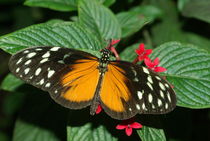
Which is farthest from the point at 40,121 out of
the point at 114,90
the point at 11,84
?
the point at 114,90

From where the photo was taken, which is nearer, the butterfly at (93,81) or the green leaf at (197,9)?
the butterfly at (93,81)

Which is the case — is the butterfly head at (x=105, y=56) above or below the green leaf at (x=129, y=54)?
above

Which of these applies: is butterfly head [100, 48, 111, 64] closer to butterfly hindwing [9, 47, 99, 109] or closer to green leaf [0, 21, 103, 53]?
butterfly hindwing [9, 47, 99, 109]

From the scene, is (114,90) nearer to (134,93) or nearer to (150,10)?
(134,93)

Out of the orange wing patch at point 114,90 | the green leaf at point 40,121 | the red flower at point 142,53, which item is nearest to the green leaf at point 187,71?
the red flower at point 142,53

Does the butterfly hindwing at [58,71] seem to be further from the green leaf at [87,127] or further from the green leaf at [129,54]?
the green leaf at [129,54]

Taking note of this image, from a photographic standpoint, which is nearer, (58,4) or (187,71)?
(187,71)

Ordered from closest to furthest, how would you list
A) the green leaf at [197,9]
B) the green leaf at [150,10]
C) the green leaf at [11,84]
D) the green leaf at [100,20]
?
the green leaf at [100,20] < the green leaf at [11,84] < the green leaf at [197,9] < the green leaf at [150,10]

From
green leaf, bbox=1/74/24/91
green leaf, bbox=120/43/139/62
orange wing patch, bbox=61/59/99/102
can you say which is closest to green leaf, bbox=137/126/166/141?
orange wing patch, bbox=61/59/99/102
